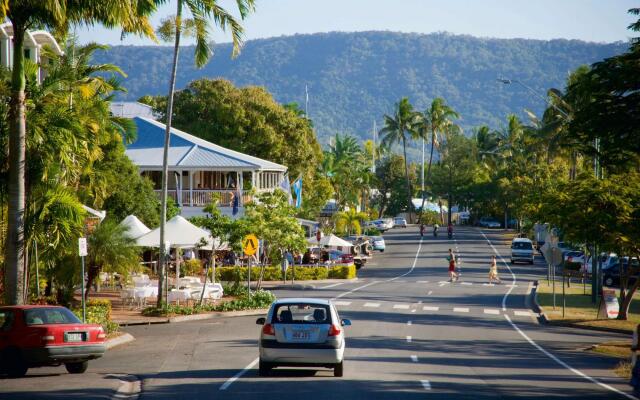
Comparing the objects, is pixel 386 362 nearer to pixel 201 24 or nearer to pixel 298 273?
pixel 201 24

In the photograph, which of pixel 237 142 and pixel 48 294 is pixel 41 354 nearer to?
pixel 48 294

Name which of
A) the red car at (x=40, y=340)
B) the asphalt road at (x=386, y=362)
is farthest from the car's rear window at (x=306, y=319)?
the red car at (x=40, y=340)

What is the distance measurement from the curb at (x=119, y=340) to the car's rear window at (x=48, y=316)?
604cm

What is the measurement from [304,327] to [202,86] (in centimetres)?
5998

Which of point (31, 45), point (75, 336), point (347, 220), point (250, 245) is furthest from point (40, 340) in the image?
point (347, 220)

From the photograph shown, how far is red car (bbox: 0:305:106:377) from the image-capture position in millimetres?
18234

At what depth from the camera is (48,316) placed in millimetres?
18953

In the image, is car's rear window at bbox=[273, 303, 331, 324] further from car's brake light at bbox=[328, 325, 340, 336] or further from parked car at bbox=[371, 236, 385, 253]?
parked car at bbox=[371, 236, 385, 253]

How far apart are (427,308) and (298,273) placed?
55.9 ft

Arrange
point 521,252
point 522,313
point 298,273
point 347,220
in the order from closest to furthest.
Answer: point 522,313 < point 298,273 < point 521,252 < point 347,220

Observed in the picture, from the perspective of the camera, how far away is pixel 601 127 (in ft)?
71.9

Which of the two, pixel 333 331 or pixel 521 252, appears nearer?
pixel 333 331

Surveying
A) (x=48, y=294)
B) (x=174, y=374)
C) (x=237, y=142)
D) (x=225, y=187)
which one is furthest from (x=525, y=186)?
(x=174, y=374)

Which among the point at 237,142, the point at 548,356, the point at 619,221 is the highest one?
the point at 237,142
